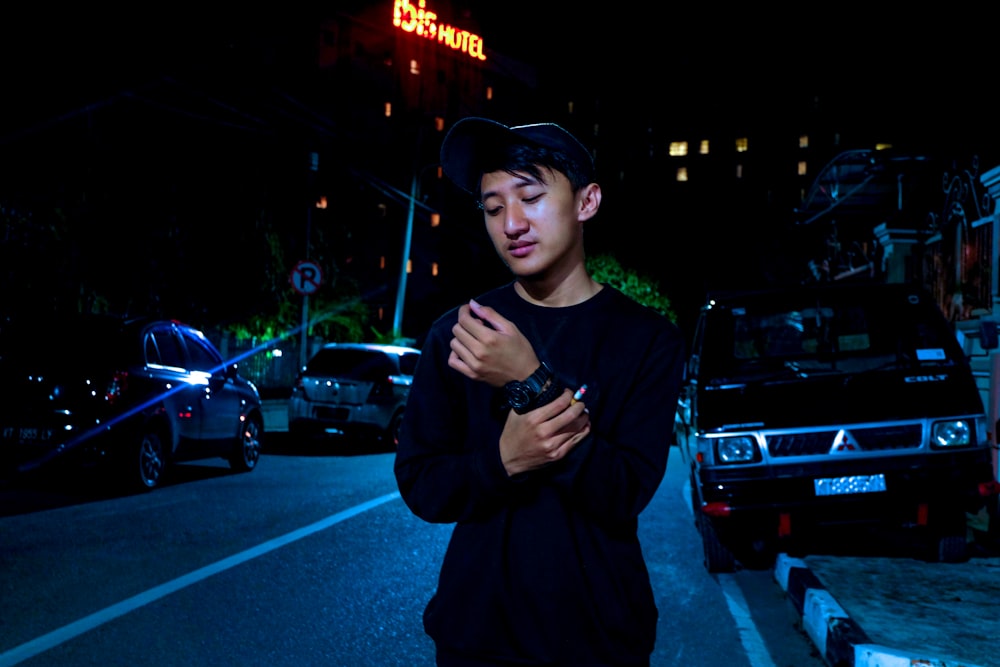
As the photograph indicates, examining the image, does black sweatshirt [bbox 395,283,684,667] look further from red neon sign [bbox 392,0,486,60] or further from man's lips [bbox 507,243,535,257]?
red neon sign [bbox 392,0,486,60]

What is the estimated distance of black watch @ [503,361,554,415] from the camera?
1.73 m

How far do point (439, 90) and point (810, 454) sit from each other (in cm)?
8471

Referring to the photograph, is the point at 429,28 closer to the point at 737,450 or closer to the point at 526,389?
the point at 737,450

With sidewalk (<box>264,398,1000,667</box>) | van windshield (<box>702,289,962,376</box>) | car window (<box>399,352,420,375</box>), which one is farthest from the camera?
car window (<box>399,352,420,375</box>)

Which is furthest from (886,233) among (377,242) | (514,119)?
(514,119)

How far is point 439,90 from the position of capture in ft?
290

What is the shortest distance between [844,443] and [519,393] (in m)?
5.64

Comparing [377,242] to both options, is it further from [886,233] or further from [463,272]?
[886,233]

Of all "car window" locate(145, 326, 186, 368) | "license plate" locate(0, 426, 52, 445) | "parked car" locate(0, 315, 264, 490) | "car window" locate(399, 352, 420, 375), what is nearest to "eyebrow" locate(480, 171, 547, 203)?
"parked car" locate(0, 315, 264, 490)

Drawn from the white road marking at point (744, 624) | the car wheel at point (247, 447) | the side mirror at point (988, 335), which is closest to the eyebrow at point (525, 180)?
the white road marking at point (744, 624)

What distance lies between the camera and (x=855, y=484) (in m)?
6.85

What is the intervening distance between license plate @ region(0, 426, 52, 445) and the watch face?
9806 millimetres

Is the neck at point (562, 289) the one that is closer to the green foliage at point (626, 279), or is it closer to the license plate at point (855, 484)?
the license plate at point (855, 484)

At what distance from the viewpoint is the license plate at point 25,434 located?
34.1ft
